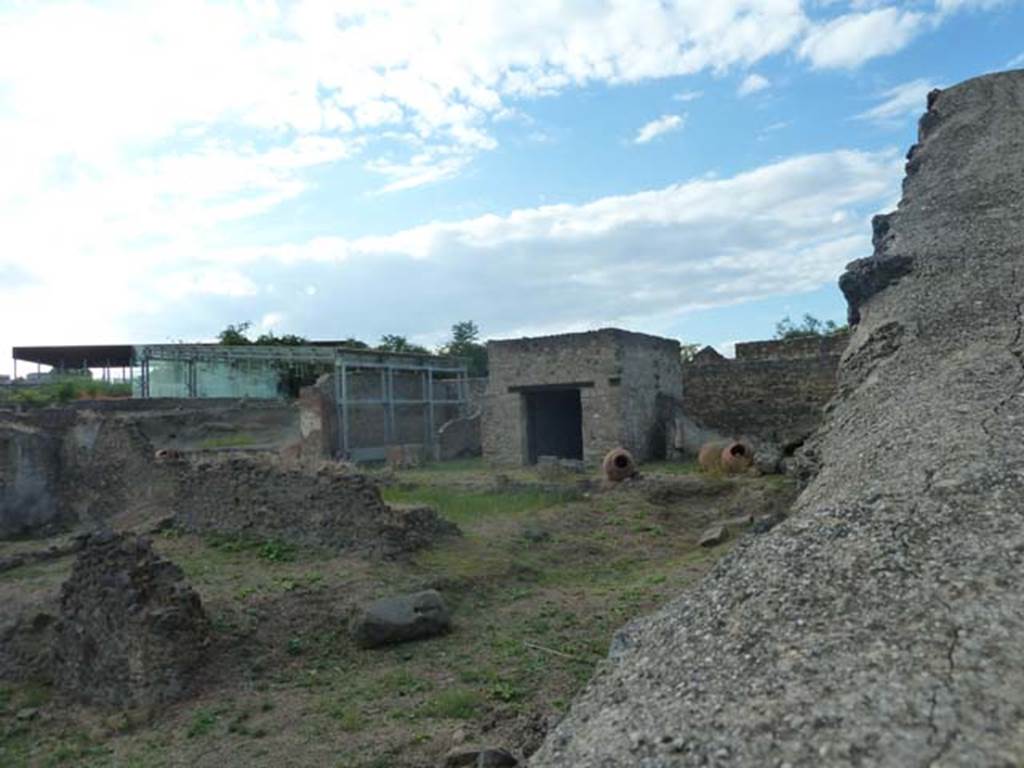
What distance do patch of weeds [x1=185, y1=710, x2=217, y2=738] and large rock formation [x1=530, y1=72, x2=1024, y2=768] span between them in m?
3.60

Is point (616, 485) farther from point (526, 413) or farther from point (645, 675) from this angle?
point (645, 675)

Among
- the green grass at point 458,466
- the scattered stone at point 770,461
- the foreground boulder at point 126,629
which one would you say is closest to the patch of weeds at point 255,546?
the foreground boulder at point 126,629

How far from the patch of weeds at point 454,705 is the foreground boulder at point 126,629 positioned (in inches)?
89.0

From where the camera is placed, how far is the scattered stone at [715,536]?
36.9ft

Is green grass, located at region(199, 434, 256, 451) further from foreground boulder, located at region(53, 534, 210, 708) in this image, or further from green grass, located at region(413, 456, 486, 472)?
foreground boulder, located at region(53, 534, 210, 708)

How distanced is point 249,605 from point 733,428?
46.2 feet

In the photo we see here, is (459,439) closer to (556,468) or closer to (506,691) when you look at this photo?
(556,468)

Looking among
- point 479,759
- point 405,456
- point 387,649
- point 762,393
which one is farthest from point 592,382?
point 479,759

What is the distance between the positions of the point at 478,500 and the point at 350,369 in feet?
32.0

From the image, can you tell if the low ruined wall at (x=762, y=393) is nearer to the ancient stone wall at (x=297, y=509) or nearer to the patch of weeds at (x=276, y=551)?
the ancient stone wall at (x=297, y=509)

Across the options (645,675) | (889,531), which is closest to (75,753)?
(645,675)

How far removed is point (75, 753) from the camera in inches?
257

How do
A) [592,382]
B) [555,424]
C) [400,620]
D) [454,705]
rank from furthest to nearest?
1. [555,424]
2. [592,382]
3. [400,620]
4. [454,705]

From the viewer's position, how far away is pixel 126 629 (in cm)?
758
